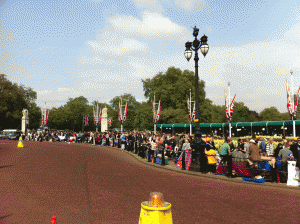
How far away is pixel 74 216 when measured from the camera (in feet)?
19.6

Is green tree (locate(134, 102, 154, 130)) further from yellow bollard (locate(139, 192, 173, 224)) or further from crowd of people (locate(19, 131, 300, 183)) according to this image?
yellow bollard (locate(139, 192, 173, 224))

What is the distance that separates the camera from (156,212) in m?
2.60

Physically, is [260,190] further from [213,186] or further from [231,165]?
[231,165]

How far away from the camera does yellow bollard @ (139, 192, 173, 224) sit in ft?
8.53

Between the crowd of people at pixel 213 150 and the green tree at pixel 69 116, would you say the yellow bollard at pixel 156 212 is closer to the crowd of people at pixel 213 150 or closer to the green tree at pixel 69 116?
the crowd of people at pixel 213 150

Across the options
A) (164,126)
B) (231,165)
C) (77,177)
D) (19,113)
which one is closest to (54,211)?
A: (77,177)

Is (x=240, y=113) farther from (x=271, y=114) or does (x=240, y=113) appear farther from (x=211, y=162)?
Answer: (x=211, y=162)

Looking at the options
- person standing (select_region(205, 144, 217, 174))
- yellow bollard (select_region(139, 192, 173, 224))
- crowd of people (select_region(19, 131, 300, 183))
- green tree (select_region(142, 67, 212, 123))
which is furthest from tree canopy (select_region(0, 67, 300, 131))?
yellow bollard (select_region(139, 192, 173, 224))

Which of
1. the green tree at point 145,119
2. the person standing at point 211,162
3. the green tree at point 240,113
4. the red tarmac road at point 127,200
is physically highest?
the green tree at point 240,113

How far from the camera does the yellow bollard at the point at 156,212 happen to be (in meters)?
2.60

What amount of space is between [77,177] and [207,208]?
20.5 ft

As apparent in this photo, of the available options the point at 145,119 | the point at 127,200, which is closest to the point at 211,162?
the point at 127,200

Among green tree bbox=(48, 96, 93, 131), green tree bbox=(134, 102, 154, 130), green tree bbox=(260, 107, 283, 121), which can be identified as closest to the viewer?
green tree bbox=(134, 102, 154, 130)

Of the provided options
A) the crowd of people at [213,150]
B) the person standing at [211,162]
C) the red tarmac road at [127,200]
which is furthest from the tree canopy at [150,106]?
the red tarmac road at [127,200]
